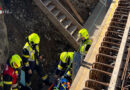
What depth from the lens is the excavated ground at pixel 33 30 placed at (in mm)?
9211

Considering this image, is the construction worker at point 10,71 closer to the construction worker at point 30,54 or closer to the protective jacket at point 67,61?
the construction worker at point 30,54

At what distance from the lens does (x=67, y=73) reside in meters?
6.55

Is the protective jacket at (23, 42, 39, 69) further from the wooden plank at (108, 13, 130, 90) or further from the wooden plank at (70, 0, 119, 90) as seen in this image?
the wooden plank at (108, 13, 130, 90)

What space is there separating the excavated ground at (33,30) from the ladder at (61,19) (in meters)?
0.67

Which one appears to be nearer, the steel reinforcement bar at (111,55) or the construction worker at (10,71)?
the steel reinforcement bar at (111,55)

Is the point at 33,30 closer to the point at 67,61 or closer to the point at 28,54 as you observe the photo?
the point at 28,54

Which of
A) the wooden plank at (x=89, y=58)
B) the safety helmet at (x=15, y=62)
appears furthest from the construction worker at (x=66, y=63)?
the safety helmet at (x=15, y=62)

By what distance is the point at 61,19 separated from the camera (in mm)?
8844

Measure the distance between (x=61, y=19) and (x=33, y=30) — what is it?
1698 millimetres

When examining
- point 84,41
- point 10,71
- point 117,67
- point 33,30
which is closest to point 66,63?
point 84,41

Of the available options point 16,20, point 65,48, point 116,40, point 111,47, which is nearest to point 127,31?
point 116,40

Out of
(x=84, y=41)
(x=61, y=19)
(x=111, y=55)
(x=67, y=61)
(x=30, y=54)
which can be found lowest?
A: (x=67, y=61)

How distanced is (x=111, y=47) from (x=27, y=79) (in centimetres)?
402

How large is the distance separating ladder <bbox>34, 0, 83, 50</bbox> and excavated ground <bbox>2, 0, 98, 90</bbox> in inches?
26.5
